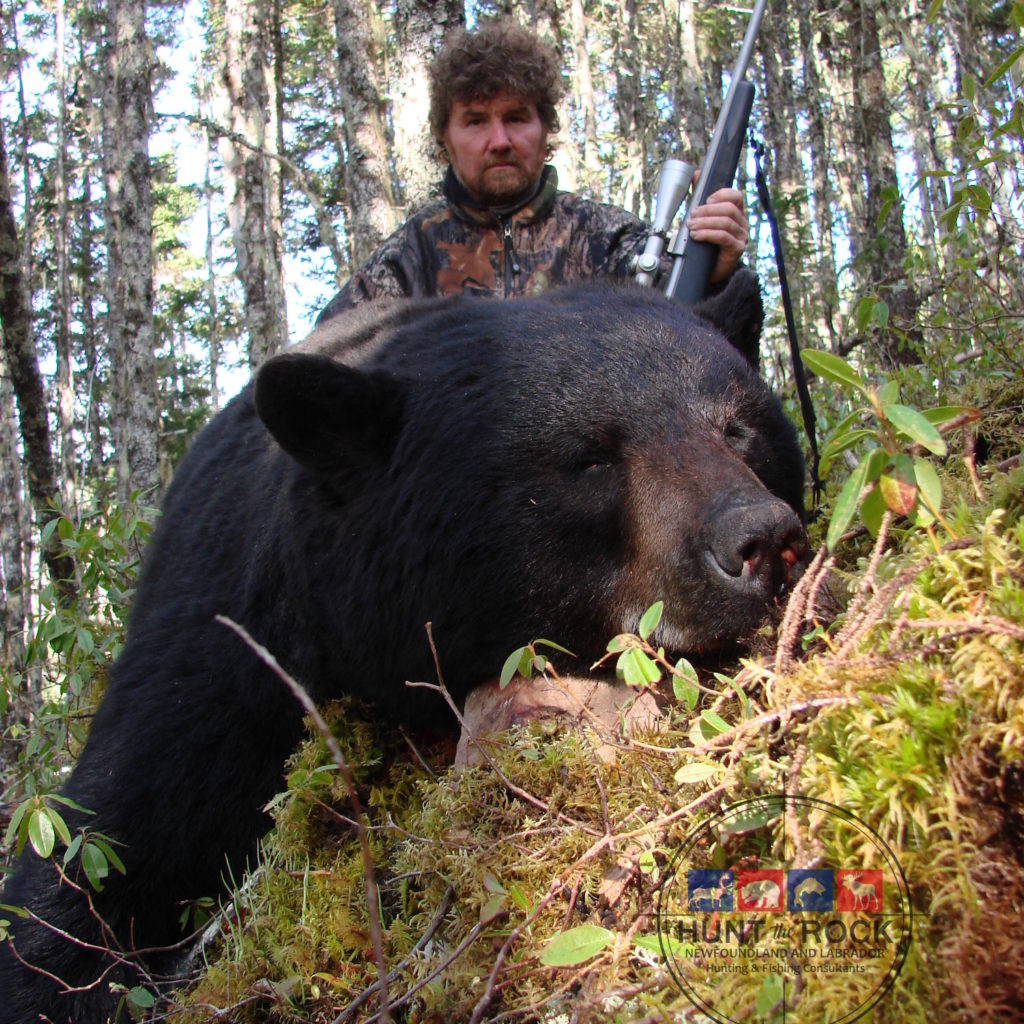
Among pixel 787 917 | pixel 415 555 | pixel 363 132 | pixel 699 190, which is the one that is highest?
pixel 363 132

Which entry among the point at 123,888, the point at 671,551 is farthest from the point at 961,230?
the point at 123,888

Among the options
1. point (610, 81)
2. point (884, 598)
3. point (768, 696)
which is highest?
point (610, 81)

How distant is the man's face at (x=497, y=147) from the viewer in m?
5.03

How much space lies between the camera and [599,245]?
17.0ft

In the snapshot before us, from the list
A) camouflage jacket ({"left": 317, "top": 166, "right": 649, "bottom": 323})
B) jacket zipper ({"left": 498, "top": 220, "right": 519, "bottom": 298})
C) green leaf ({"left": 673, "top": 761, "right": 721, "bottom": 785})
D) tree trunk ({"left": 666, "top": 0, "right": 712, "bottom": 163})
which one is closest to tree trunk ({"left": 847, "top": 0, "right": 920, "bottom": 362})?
camouflage jacket ({"left": 317, "top": 166, "right": 649, "bottom": 323})

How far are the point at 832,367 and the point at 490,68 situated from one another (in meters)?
4.35

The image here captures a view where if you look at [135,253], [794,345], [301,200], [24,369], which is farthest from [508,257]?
[301,200]

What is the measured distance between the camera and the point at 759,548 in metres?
1.95

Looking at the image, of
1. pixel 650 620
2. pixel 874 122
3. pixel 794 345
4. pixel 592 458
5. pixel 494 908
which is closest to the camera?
pixel 494 908

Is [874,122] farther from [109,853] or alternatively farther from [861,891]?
[861,891]

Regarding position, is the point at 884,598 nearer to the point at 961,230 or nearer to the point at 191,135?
the point at 961,230

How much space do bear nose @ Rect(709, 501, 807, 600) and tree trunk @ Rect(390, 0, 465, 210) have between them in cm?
519

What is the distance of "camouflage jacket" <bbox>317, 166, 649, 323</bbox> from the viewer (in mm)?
5039

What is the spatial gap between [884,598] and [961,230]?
3.45m
